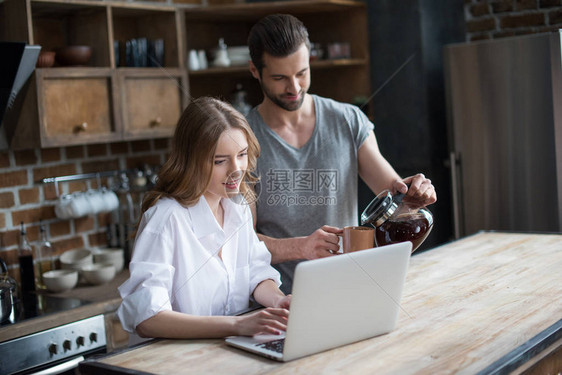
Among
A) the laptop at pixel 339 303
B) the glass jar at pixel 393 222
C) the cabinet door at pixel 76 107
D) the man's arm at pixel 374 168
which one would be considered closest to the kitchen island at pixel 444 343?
the laptop at pixel 339 303

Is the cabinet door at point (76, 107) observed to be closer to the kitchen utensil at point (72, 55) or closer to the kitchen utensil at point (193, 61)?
the kitchen utensil at point (72, 55)

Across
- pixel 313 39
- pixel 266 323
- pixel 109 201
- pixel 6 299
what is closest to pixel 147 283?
pixel 266 323

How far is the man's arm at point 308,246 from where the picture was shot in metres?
1.70

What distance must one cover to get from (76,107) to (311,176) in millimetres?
1294

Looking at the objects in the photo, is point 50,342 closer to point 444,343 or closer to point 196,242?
point 196,242

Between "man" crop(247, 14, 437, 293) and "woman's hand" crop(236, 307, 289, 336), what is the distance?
1.85 ft

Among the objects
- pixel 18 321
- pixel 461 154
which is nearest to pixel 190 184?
pixel 18 321

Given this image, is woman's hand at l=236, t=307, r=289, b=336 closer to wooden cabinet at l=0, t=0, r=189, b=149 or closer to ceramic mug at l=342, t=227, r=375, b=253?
ceramic mug at l=342, t=227, r=375, b=253

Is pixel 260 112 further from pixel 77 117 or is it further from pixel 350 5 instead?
pixel 350 5

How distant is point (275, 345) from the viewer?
142cm

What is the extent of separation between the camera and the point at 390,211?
169cm

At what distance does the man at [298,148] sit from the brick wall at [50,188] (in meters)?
1.35

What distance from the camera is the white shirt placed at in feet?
5.22

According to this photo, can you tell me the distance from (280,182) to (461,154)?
1.74 metres
